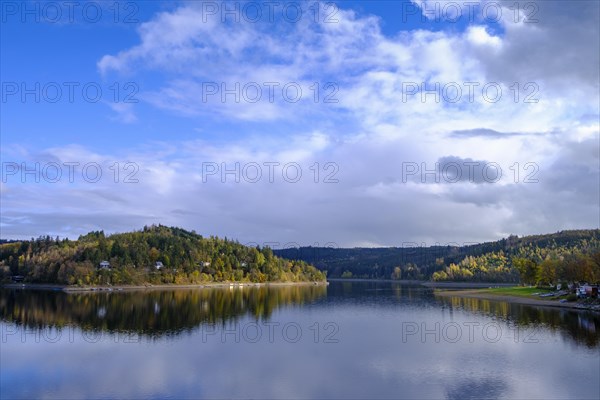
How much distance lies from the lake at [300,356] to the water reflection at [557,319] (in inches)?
11.0

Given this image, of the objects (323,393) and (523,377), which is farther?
(523,377)

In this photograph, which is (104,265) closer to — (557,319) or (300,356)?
(300,356)

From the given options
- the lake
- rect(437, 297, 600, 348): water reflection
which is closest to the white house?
the lake

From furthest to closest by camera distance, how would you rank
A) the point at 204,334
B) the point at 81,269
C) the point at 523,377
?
1. the point at 81,269
2. the point at 204,334
3. the point at 523,377

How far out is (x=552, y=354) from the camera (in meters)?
46.2

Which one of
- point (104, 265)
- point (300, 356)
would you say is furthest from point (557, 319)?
point (104, 265)

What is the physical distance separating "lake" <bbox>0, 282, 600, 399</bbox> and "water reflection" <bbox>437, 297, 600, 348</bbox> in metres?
0.28

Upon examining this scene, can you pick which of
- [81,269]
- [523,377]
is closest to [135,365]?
[523,377]

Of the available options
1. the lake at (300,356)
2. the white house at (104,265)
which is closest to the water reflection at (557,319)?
the lake at (300,356)

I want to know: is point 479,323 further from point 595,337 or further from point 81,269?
point 81,269

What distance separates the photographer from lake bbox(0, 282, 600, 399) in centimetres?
3381

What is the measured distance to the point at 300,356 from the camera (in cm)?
4569

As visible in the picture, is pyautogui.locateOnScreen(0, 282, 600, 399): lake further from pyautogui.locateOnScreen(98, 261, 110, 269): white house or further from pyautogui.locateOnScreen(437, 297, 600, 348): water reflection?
pyautogui.locateOnScreen(98, 261, 110, 269): white house

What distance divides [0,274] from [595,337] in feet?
670
